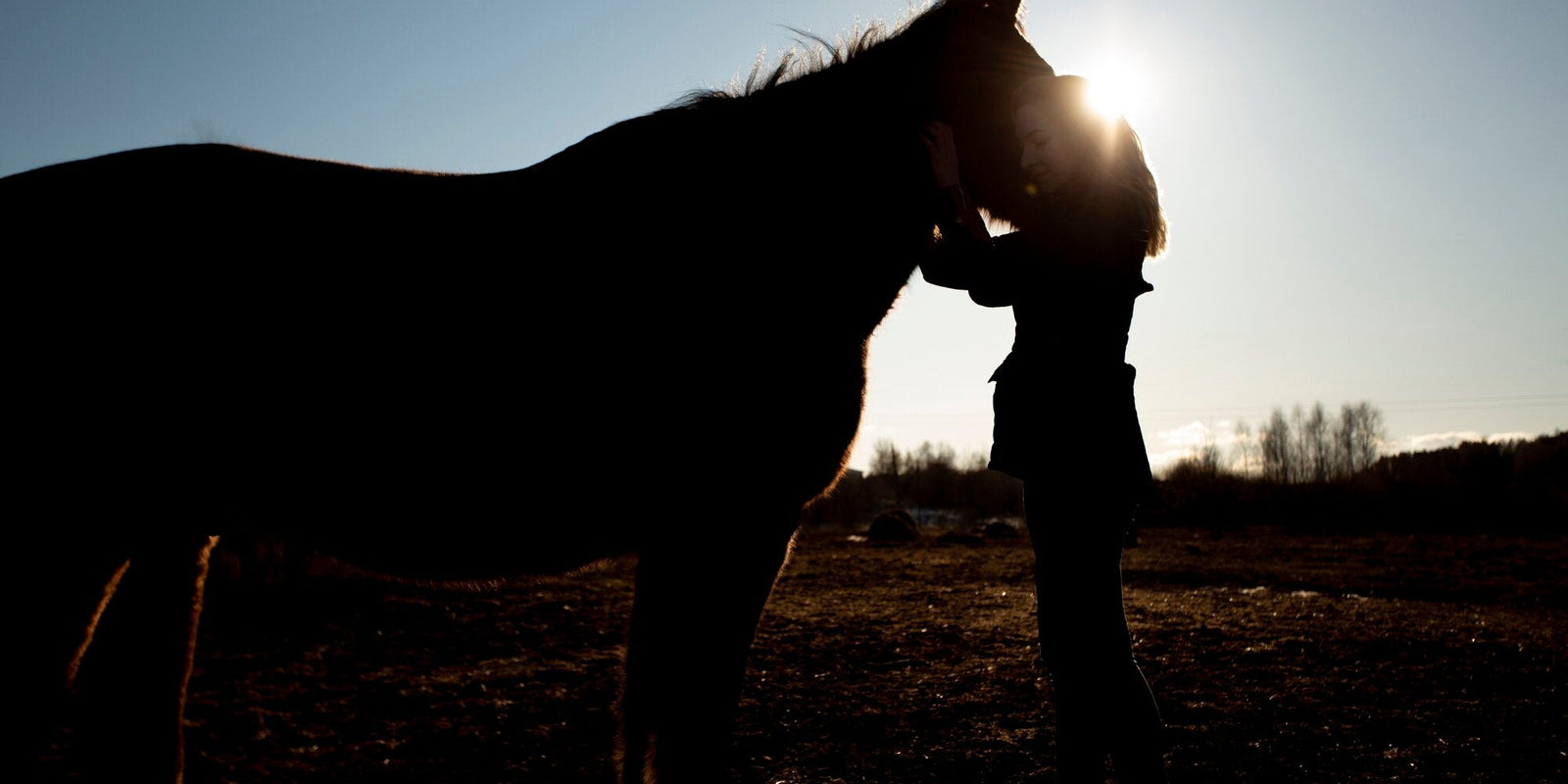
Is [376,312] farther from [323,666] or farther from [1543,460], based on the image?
[1543,460]

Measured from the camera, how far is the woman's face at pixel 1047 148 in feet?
7.40

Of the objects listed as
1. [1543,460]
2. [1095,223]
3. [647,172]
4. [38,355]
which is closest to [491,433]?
[647,172]

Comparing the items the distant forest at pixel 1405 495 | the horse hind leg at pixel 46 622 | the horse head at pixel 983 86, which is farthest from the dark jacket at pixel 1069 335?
the distant forest at pixel 1405 495

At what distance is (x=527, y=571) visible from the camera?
2.04 meters

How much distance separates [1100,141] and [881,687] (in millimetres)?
3332

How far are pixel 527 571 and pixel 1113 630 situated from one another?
161 centimetres

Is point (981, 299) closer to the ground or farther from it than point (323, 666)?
farther from it

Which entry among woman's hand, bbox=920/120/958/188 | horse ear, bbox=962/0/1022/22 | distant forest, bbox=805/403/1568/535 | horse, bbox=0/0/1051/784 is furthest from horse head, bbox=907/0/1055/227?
distant forest, bbox=805/403/1568/535

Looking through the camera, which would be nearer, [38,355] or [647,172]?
[38,355]

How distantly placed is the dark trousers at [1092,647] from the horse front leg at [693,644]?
0.78 meters

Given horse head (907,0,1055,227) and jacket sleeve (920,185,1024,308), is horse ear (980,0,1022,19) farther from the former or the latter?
jacket sleeve (920,185,1024,308)

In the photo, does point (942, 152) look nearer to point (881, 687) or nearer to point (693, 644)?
point (693, 644)

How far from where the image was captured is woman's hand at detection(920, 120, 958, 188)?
2.21 m

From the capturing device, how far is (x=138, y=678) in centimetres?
223
